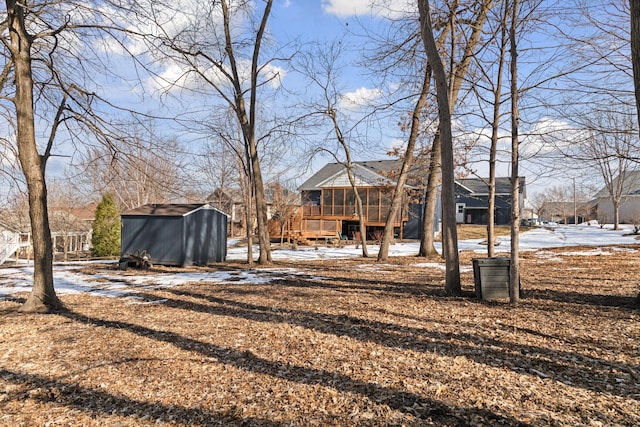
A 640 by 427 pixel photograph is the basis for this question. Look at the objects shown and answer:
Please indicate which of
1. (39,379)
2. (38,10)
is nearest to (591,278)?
(39,379)

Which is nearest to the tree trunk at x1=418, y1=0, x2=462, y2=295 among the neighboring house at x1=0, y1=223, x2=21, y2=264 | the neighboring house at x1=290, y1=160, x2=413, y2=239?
the neighboring house at x1=290, y1=160, x2=413, y2=239

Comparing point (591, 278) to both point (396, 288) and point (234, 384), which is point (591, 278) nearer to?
point (396, 288)

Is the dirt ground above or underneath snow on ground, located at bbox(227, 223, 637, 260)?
underneath

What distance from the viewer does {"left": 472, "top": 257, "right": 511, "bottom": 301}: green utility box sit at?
6.05 metres

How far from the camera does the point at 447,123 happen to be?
22.1 ft

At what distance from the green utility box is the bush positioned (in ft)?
60.4

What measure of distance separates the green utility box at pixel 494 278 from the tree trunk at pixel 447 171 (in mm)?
556

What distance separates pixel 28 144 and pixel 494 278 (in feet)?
24.1

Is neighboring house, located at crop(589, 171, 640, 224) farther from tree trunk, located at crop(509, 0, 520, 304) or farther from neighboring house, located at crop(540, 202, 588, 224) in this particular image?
A: tree trunk, located at crop(509, 0, 520, 304)

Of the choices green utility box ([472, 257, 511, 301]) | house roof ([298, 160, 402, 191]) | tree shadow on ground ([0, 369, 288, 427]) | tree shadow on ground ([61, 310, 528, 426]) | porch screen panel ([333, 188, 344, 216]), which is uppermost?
house roof ([298, 160, 402, 191])

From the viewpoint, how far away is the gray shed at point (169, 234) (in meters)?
13.7

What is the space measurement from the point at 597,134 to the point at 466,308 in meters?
3.64

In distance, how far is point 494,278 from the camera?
610cm

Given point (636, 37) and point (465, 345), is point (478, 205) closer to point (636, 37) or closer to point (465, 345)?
point (636, 37)
